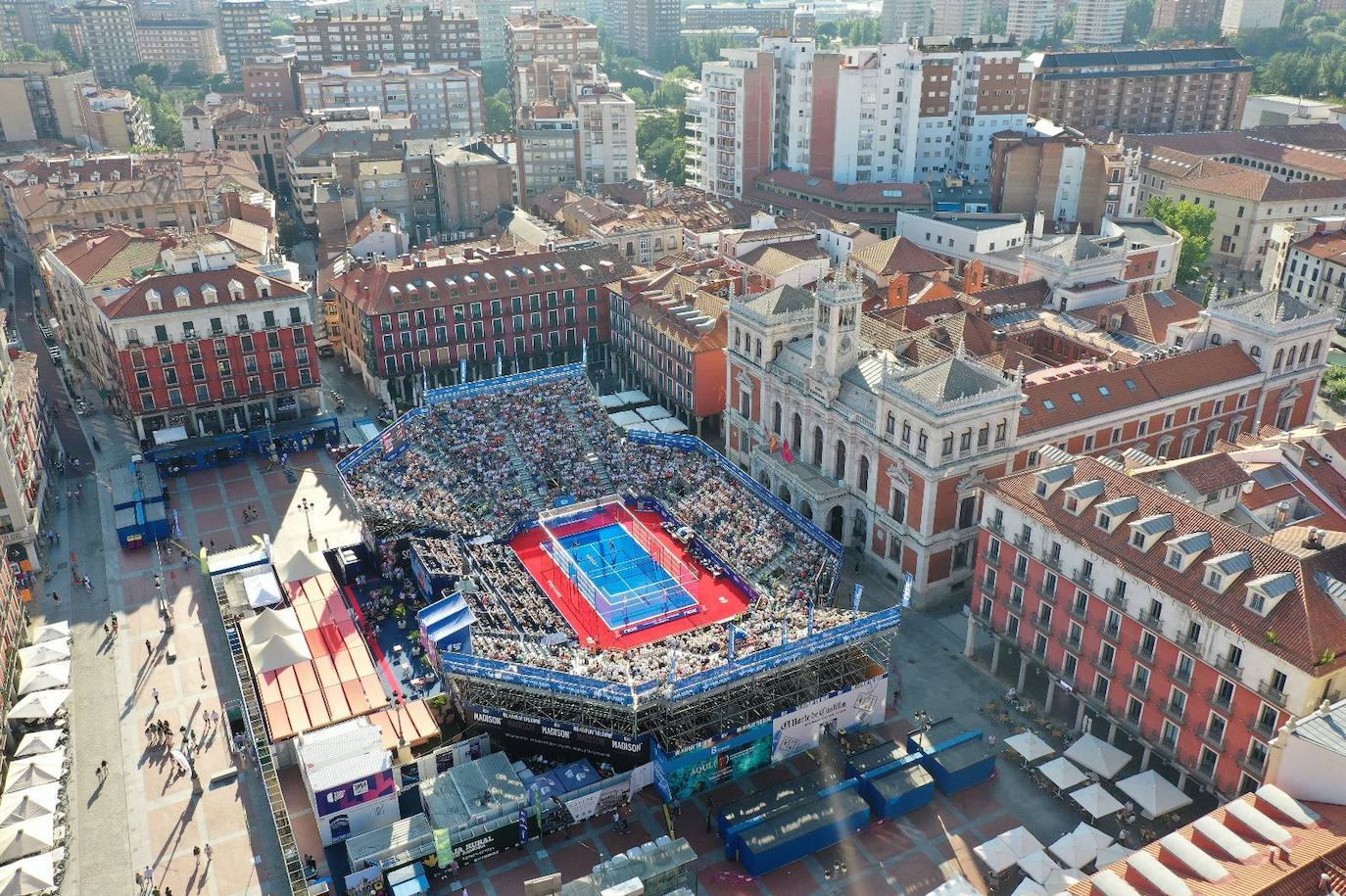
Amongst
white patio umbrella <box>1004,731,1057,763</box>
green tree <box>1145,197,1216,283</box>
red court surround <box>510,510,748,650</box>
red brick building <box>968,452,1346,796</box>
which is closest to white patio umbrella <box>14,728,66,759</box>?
red court surround <box>510,510,748,650</box>

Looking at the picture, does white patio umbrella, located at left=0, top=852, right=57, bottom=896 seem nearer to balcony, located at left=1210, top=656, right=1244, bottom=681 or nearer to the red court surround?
the red court surround

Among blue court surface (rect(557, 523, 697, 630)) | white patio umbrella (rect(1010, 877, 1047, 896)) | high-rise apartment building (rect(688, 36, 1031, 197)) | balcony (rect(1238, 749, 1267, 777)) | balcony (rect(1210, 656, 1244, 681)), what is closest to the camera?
white patio umbrella (rect(1010, 877, 1047, 896))

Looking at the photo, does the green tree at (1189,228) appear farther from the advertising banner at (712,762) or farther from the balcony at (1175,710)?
the advertising banner at (712,762)

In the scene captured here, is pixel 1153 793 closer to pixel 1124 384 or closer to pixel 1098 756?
pixel 1098 756

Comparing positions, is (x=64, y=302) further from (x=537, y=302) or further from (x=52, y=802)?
(x=52, y=802)

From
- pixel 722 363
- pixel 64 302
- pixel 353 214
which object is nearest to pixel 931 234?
pixel 722 363

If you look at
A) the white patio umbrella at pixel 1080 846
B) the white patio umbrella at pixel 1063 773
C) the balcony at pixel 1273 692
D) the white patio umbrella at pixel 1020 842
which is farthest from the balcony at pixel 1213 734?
the white patio umbrella at pixel 1020 842
